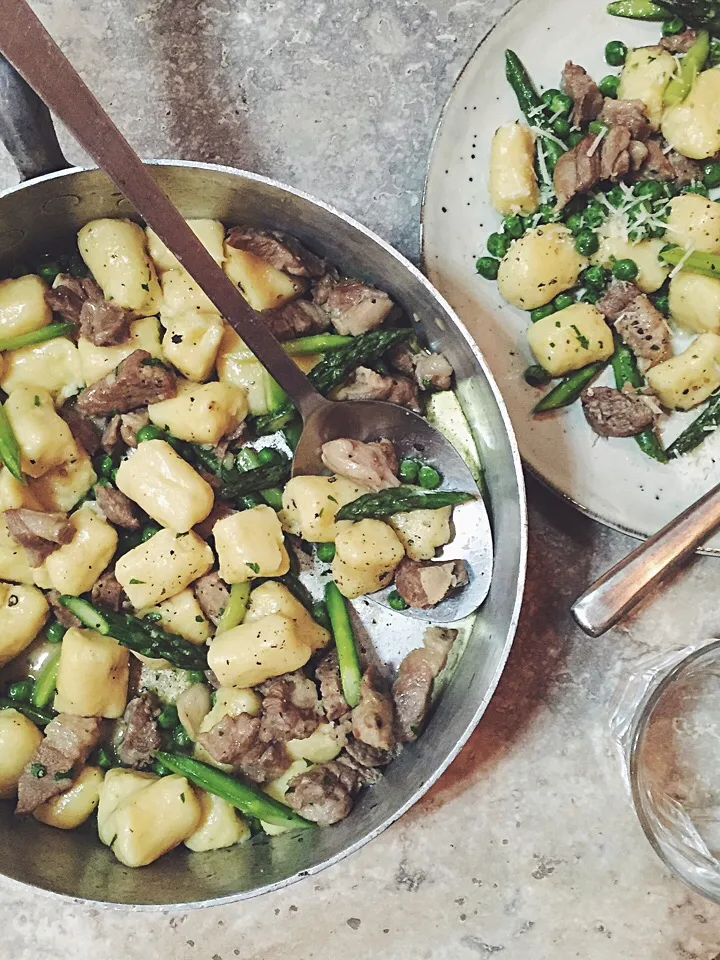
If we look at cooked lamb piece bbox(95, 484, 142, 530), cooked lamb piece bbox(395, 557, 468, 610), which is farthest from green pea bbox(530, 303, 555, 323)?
cooked lamb piece bbox(95, 484, 142, 530)

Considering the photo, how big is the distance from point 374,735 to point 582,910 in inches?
39.2

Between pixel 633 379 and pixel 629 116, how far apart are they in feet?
2.51

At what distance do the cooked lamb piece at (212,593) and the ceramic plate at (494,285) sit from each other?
0.98m

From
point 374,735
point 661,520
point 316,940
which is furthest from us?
point 316,940

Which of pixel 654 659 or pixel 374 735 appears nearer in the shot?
pixel 374 735

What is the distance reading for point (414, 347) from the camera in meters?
2.63

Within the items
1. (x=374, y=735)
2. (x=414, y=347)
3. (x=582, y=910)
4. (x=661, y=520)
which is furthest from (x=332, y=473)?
(x=582, y=910)

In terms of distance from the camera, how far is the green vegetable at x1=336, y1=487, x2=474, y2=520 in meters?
2.44

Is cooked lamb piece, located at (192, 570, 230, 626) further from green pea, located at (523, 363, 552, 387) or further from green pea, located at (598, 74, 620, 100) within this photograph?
green pea, located at (598, 74, 620, 100)

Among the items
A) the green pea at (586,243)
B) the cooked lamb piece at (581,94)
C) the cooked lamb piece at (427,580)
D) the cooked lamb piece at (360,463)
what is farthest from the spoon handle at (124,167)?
the cooked lamb piece at (581,94)

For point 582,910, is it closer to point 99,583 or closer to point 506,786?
point 506,786

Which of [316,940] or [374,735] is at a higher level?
[374,735]

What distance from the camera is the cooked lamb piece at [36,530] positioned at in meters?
2.36

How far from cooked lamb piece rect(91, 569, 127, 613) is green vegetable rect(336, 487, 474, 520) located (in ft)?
2.27
